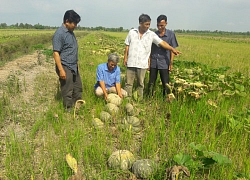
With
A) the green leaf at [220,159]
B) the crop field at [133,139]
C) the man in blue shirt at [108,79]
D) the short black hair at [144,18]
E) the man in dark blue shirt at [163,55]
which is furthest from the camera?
the man in dark blue shirt at [163,55]

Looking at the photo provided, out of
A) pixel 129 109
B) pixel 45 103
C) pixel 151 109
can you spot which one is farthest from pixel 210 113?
pixel 45 103

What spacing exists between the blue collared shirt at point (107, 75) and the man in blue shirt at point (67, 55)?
472 mm

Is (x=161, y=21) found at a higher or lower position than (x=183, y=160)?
higher

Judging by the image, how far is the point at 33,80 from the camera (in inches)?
253

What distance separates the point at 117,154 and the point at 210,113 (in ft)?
6.07

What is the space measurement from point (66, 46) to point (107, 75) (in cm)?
108

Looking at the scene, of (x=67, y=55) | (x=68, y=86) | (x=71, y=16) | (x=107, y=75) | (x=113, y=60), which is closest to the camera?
(x=71, y=16)

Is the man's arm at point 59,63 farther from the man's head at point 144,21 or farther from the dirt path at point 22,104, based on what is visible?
the man's head at point 144,21

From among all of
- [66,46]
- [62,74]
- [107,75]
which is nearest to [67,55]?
[66,46]

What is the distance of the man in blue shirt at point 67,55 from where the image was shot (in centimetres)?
346

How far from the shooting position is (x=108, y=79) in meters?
4.40

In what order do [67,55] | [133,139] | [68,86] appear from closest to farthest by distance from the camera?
[133,139] → [67,55] → [68,86]

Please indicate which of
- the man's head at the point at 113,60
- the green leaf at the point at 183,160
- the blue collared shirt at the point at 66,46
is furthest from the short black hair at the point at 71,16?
the green leaf at the point at 183,160

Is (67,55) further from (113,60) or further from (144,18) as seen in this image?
(144,18)
